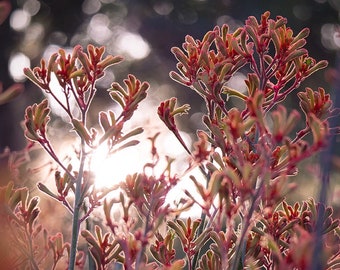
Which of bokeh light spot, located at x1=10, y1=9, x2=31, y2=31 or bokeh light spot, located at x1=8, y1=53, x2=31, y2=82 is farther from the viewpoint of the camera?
bokeh light spot, located at x1=10, y1=9, x2=31, y2=31

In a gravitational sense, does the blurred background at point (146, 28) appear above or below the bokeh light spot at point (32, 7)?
below

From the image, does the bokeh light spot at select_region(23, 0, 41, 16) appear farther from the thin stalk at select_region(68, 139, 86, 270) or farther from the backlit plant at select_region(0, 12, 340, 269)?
the thin stalk at select_region(68, 139, 86, 270)

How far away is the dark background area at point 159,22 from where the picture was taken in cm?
586

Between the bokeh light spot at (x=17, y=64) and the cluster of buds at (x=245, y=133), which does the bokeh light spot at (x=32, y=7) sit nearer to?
the bokeh light spot at (x=17, y=64)

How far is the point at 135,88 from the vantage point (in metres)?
1.04

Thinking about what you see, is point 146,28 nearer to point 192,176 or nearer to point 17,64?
point 17,64

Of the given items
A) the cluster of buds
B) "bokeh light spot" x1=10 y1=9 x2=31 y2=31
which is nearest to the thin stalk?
the cluster of buds

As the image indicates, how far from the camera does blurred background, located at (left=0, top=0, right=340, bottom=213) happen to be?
19.2 ft

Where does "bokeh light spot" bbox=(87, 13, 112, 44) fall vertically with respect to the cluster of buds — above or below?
above

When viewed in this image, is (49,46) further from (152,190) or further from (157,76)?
(152,190)

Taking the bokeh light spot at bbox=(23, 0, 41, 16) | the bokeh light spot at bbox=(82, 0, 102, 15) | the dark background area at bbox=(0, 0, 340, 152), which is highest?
the bokeh light spot at bbox=(23, 0, 41, 16)

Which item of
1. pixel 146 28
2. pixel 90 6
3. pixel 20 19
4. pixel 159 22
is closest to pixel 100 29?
pixel 90 6

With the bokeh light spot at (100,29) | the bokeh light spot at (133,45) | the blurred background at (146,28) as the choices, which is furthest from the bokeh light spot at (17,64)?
the bokeh light spot at (133,45)

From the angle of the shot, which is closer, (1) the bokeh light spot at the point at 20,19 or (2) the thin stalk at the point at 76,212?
(2) the thin stalk at the point at 76,212
